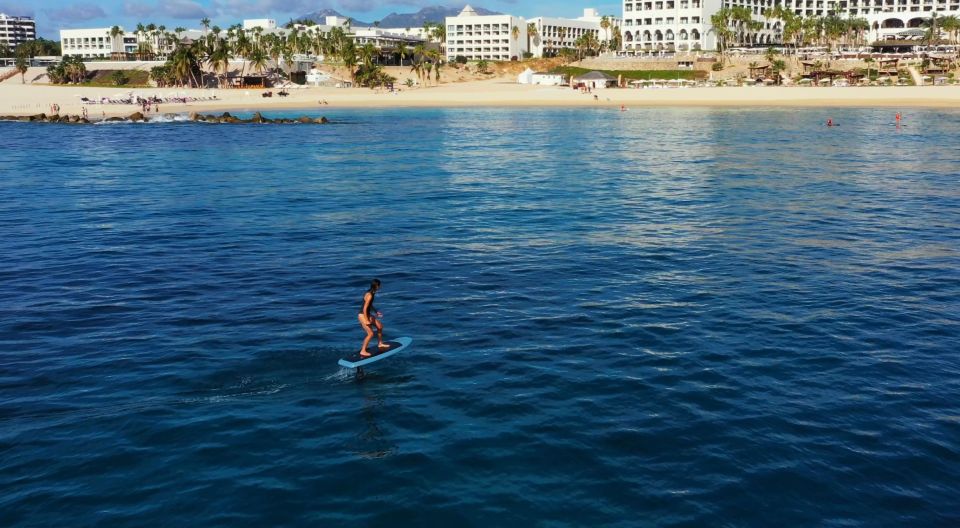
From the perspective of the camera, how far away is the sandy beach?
414 feet

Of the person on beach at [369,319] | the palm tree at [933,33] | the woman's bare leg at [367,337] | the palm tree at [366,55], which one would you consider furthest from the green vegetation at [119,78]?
the woman's bare leg at [367,337]

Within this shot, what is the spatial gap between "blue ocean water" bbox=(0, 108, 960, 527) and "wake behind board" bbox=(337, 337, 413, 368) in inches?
20.5

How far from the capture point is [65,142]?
85875 millimetres

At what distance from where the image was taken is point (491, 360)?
808 inches

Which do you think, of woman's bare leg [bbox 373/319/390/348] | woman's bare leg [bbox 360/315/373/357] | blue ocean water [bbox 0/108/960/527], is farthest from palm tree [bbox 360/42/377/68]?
woman's bare leg [bbox 360/315/373/357]

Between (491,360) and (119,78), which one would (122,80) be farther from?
(491,360)

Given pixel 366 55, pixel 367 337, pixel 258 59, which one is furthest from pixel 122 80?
pixel 367 337

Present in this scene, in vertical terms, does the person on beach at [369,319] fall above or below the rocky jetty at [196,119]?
below

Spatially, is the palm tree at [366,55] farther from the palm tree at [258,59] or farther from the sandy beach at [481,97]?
the palm tree at [258,59]

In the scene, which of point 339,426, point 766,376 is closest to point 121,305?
point 339,426

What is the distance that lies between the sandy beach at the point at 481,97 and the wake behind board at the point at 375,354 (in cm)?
11683

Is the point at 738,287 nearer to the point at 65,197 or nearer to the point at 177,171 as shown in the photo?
the point at 65,197

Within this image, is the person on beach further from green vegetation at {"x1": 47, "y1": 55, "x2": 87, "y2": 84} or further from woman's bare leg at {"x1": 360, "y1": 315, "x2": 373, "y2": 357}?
green vegetation at {"x1": 47, "y1": 55, "x2": 87, "y2": 84}

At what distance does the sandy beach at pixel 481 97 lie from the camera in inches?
4973
